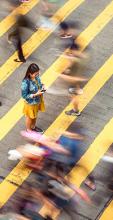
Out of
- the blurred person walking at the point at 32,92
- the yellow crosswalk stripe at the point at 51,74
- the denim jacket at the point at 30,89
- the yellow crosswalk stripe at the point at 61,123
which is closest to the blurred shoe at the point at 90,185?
the yellow crosswalk stripe at the point at 61,123

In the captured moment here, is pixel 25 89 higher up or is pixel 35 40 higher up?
pixel 35 40

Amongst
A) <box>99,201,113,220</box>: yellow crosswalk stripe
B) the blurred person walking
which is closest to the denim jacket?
the blurred person walking

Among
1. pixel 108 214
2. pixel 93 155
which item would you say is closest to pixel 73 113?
pixel 93 155

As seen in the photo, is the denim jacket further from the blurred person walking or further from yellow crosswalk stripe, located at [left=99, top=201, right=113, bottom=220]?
yellow crosswalk stripe, located at [left=99, top=201, right=113, bottom=220]

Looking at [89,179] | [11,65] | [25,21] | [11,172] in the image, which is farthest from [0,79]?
[89,179]

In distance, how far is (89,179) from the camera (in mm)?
12844

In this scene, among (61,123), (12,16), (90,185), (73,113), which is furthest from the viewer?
(12,16)

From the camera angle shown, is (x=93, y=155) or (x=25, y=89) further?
(x=93, y=155)

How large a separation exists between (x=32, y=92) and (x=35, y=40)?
4.10 meters

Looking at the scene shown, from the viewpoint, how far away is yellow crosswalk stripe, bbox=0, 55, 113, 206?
12828mm

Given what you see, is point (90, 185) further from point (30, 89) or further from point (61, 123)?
point (30, 89)

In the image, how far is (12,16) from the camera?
1764 centimetres

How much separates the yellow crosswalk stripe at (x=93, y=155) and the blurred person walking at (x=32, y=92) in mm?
1565

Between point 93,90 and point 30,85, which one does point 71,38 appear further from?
point 30,85
